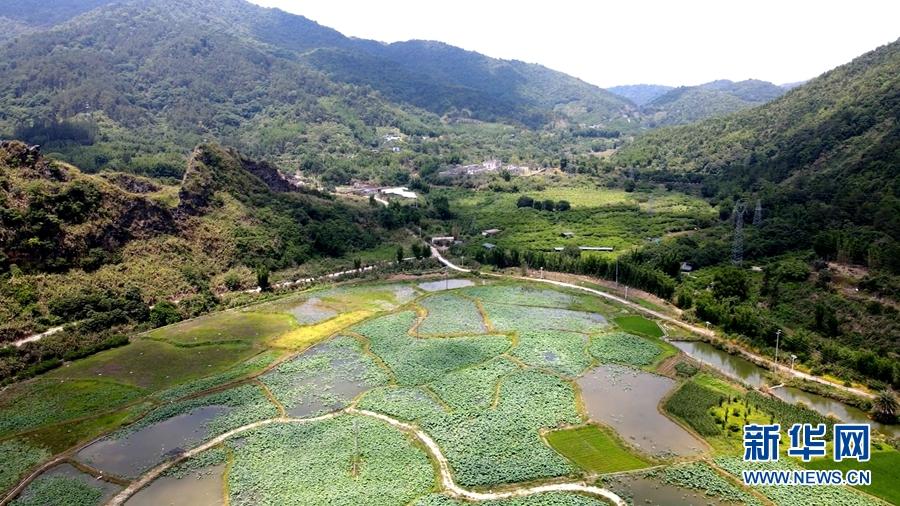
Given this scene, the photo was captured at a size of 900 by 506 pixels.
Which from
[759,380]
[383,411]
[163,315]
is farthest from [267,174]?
[759,380]

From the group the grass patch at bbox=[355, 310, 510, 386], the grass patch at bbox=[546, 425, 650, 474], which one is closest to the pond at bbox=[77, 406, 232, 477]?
the grass patch at bbox=[355, 310, 510, 386]

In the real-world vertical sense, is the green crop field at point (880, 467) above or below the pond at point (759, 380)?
above

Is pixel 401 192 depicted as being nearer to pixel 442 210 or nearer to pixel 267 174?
pixel 442 210

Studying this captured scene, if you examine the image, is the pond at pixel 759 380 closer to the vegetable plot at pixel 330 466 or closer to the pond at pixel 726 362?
the pond at pixel 726 362

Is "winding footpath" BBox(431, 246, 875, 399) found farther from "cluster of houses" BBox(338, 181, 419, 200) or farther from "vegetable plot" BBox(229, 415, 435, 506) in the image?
"cluster of houses" BBox(338, 181, 419, 200)

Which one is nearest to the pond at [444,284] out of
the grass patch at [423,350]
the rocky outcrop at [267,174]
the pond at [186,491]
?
the grass patch at [423,350]

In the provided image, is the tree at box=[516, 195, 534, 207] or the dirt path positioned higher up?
the tree at box=[516, 195, 534, 207]

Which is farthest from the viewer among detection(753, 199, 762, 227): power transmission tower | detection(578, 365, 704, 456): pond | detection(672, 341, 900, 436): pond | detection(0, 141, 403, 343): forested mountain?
detection(753, 199, 762, 227): power transmission tower
